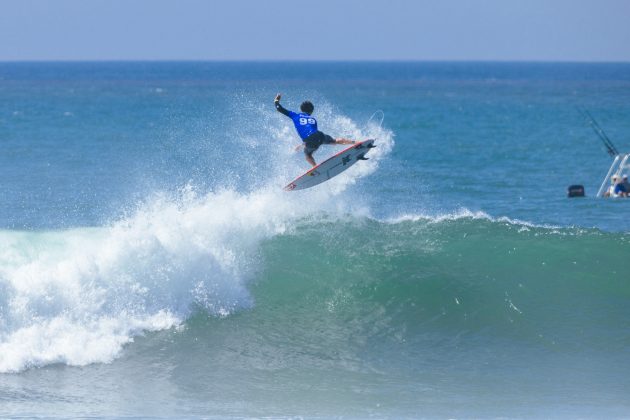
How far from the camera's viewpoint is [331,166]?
634 inches

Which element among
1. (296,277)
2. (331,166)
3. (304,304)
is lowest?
(304,304)

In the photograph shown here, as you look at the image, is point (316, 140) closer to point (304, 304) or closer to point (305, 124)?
point (305, 124)

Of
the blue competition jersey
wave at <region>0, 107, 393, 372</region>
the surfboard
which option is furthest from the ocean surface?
the blue competition jersey

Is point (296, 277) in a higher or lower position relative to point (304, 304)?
higher

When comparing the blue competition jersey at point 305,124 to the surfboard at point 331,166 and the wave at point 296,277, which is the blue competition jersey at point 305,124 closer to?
the surfboard at point 331,166

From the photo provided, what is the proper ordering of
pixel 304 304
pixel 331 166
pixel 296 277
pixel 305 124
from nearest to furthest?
1. pixel 304 304
2. pixel 305 124
3. pixel 296 277
4. pixel 331 166

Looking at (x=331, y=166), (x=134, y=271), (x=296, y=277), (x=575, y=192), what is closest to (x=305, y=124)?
(x=331, y=166)

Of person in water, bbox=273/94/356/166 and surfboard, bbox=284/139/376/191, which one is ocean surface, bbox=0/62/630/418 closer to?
surfboard, bbox=284/139/376/191

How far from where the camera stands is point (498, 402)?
438 inches

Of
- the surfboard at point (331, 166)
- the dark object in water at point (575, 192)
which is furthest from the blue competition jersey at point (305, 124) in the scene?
the dark object in water at point (575, 192)

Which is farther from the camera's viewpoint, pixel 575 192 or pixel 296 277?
pixel 575 192

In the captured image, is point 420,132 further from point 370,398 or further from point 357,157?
point 370,398

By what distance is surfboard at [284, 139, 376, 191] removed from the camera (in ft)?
52.1

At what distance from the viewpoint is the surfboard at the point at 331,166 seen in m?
15.9
